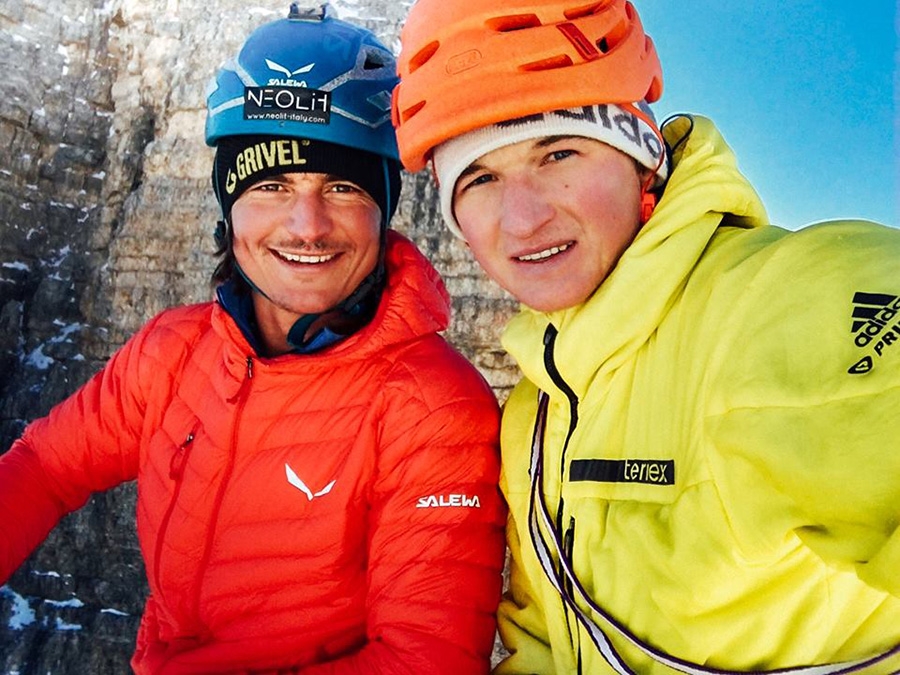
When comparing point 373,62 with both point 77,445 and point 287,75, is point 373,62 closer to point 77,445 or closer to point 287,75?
point 287,75

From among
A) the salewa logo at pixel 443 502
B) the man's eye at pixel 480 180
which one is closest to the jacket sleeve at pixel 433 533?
the salewa logo at pixel 443 502

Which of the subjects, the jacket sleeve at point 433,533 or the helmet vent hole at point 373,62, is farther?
the helmet vent hole at point 373,62

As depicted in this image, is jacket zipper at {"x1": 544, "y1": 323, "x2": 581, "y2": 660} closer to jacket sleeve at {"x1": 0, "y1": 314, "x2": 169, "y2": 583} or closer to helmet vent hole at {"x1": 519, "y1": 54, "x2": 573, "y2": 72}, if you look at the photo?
helmet vent hole at {"x1": 519, "y1": 54, "x2": 573, "y2": 72}

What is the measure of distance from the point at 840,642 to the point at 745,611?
0.17 m

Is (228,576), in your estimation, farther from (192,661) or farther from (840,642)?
(840,642)

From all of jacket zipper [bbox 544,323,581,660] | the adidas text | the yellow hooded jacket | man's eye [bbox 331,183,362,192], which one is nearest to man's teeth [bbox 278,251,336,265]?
man's eye [bbox 331,183,362,192]

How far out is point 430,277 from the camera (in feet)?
7.28

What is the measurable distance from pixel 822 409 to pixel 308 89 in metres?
1.79

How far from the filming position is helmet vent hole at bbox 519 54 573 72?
152 cm

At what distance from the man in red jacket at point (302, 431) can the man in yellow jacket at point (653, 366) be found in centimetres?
24

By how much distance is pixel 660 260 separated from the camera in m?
1.37

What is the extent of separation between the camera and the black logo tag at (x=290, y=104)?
7.00ft

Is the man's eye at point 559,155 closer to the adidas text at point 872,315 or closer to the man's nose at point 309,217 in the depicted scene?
the adidas text at point 872,315

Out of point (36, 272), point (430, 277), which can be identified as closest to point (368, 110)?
point (430, 277)
